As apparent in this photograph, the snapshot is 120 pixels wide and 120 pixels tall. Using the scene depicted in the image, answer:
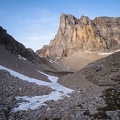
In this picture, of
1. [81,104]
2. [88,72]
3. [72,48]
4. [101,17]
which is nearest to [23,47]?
[88,72]

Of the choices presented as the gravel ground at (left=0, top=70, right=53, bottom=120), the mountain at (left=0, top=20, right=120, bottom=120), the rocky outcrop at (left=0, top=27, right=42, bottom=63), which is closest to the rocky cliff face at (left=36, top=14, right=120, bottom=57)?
the rocky outcrop at (left=0, top=27, right=42, bottom=63)

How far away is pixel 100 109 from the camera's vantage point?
21.2 m

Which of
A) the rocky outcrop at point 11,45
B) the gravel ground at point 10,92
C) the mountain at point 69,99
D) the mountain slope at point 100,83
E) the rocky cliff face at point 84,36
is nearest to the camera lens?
the mountain at point 69,99

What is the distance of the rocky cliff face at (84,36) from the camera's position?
176m

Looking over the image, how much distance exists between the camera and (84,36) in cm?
17925

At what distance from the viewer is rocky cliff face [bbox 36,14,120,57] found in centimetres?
17612

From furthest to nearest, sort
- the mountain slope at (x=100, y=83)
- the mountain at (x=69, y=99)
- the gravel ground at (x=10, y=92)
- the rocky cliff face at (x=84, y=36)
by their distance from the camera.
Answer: the rocky cliff face at (x=84, y=36)
the mountain slope at (x=100, y=83)
the gravel ground at (x=10, y=92)
the mountain at (x=69, y=99)

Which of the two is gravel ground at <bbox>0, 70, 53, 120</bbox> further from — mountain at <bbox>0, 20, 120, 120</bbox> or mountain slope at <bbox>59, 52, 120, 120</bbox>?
mountain slope at <bbox>59, 52, 120, 120</bbox>

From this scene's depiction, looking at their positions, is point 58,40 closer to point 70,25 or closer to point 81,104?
point 70,25

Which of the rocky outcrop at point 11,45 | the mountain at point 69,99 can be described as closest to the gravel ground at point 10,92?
the mountain at point 69,99

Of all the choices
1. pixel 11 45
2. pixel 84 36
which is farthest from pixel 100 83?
pixel 84 36

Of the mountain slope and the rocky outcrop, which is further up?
the rocky outcrop

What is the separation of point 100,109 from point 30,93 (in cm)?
1169

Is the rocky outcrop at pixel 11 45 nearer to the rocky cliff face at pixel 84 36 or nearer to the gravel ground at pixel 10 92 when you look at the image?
the gravel ground at pixel 10 92
